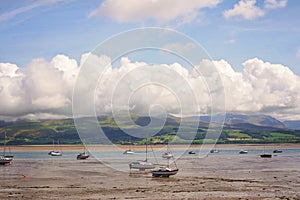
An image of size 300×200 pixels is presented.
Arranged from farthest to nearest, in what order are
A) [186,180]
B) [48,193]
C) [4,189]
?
[186,180], [4,189], [48,193]

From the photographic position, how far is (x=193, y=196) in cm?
4878

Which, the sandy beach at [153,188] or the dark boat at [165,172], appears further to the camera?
the dark boat at [165,172]

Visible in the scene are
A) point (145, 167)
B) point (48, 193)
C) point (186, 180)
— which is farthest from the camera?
point (145, 167)

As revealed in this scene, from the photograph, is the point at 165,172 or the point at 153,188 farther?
the point at 165,172

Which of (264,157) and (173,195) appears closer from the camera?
(173,195)

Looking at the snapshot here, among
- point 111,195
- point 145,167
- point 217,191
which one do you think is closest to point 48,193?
point 111,195

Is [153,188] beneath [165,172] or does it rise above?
beneath

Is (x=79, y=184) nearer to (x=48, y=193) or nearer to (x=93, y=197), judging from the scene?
(x=48, y=193)

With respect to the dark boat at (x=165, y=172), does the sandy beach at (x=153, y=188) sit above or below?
below

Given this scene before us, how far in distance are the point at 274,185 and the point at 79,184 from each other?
1037 inches

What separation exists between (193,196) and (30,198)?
17708mm

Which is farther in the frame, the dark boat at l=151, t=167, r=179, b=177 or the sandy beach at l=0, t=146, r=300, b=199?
the dark boat at l=151, t=167, r=179, b=177

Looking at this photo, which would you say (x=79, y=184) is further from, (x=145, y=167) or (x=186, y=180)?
(x=145, y=167)

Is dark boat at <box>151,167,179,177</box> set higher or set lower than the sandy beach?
higher
